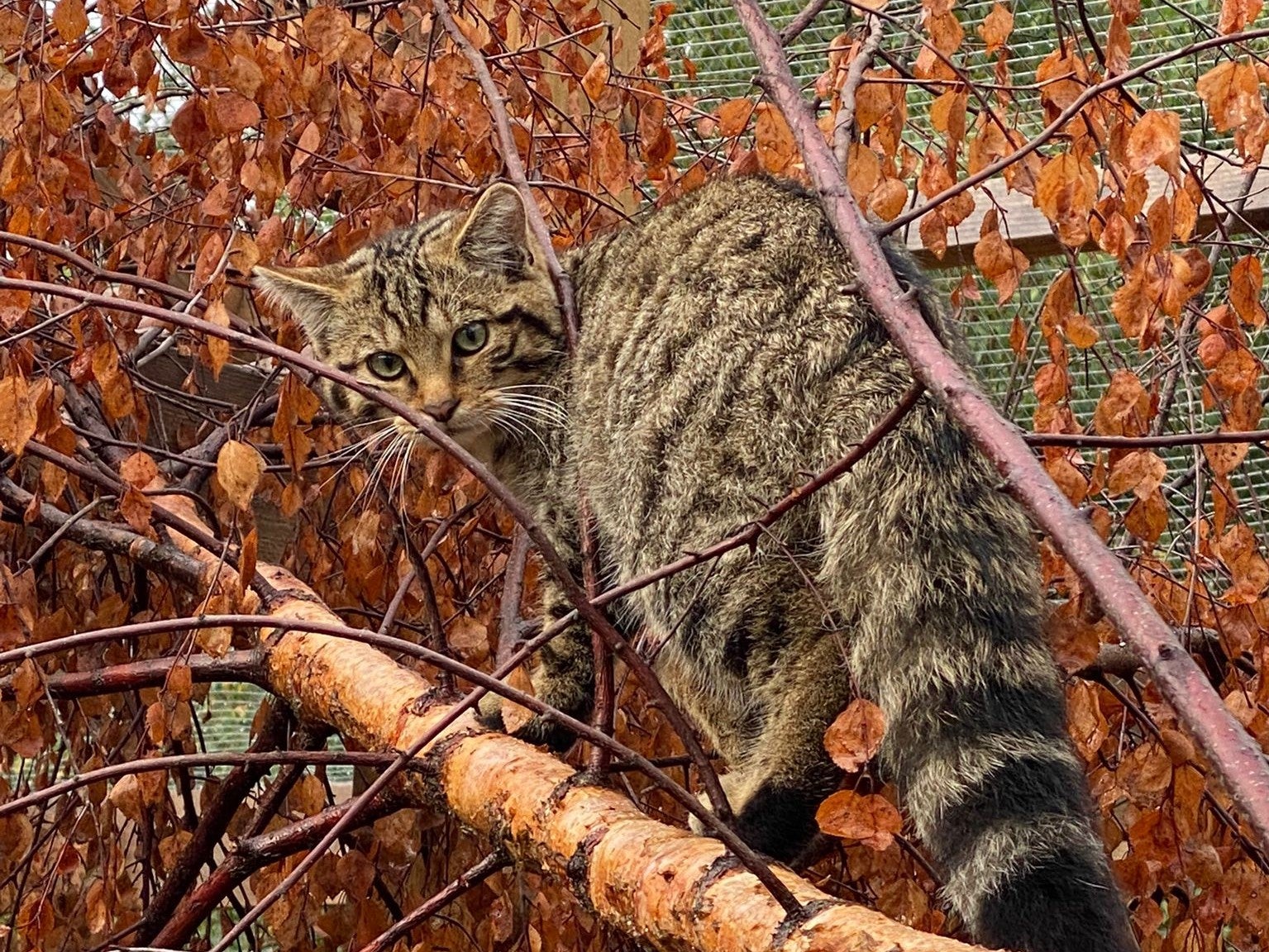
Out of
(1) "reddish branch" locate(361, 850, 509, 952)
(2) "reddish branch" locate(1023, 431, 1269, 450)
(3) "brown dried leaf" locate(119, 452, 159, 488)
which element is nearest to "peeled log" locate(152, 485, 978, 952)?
(1) "reddish branch" locate(361, 850, 509, 952)

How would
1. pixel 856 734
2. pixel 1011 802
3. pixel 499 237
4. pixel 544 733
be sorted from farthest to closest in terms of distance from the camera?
pixel 499 237, pixel 544 733, pixel 1011 802, pixel 856 734

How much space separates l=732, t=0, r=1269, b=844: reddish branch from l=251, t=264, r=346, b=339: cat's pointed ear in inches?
49.1

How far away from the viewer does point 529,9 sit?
2537mm

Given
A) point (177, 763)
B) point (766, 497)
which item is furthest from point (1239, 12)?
point (177, 763)

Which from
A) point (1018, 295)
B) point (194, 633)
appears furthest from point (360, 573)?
point (1018, 295)

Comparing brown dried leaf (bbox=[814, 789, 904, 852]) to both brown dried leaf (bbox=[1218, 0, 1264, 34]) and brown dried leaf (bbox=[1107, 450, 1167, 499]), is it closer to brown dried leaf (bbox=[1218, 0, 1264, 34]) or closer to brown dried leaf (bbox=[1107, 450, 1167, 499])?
brown dried leaf (bbox=[1107, 450, 1167, 499])

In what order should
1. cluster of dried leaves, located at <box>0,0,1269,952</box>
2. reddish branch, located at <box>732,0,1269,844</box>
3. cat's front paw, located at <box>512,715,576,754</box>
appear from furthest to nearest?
cat's front paw, located at <box>512,715,576,754</box>, cluster of dried leaves, located at <box>0,0,1269,952</box>, reddish branch, located at <box>732,0,1269,844</box>

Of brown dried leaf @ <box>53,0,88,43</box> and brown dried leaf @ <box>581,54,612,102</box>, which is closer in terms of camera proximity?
brown dried leaf @ <box>53,0,88,43</box>

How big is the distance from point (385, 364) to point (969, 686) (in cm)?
142

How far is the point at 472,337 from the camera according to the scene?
8.53ft

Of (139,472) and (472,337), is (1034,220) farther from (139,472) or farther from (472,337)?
(139,472)

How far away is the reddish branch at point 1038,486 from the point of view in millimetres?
886

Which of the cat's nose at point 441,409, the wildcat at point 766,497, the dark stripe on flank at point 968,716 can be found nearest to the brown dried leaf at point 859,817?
the wildcat at point 766,497

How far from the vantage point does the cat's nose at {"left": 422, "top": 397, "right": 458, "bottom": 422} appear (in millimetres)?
2480
